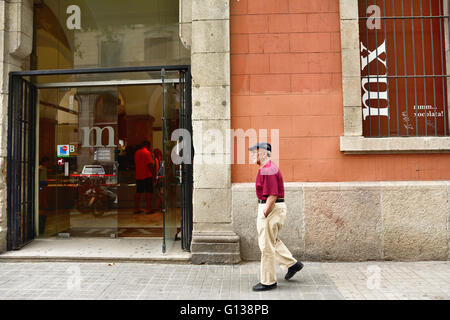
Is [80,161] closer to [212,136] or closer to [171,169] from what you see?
[171,169]

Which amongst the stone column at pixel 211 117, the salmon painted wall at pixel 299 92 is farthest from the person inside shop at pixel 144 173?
the salmon painted wall at pixel 299 92

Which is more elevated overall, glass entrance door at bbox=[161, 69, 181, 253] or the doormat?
glass entrance door at bbox=[161, 69, 181, 253]

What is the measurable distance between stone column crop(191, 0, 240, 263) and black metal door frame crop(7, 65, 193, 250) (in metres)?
0.27

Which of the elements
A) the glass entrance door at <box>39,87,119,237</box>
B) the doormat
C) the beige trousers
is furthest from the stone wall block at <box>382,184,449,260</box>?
the glass entrance door at <box>39,87,119,237</box>

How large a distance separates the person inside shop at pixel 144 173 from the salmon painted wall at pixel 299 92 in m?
3.96

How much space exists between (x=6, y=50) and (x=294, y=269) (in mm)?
6085

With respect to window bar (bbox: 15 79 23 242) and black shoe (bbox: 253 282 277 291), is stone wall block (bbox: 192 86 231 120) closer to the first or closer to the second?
black shoe (bbox: 253 282 277 291)

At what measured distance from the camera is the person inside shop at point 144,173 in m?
8.74

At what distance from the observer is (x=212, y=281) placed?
4520 millimetres

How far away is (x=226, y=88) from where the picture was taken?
5.46 m

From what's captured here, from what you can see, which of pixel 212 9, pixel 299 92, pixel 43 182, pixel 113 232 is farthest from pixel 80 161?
pixel 299 92

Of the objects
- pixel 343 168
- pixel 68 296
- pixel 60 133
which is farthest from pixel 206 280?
pixel 60 133

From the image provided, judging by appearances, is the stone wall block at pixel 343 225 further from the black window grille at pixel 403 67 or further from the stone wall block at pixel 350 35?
the stone wall block at pixel 350 35

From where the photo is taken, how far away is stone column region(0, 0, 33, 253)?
5836 mm
